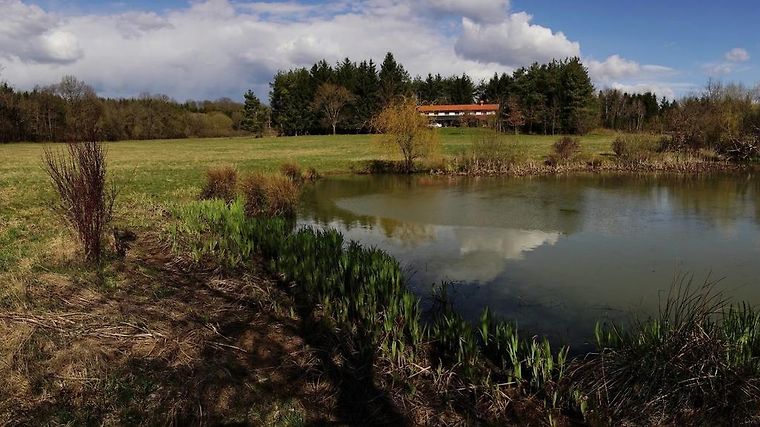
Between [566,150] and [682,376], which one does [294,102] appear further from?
[682,376]

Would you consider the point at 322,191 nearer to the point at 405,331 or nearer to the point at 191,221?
the point at 191,221

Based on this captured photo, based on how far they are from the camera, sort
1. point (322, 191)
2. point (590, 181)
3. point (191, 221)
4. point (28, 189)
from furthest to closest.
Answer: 1. point (590, 181)
2. point (322, 191)
3. point (28, 189)
4. point (191, 221)

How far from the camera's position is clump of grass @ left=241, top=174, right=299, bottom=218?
15.0 meters

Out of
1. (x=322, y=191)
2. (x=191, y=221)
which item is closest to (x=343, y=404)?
(x=191, y=221)

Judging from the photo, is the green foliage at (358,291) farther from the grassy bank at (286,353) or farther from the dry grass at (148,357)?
the dry grass at (148,357)

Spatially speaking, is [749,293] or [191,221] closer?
[749,293]

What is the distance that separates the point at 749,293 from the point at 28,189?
20.3 metres

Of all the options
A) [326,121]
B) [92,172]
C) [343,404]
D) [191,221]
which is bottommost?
[343,404]

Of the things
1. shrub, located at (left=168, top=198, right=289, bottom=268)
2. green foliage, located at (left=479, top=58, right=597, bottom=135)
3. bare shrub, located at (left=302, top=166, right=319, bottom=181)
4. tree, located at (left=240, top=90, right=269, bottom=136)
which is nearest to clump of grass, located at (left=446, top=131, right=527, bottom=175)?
bare shrub, located at (left=302, top=166, right=319, bottom=181)

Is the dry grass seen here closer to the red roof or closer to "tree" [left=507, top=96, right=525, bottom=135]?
"tree" [left=507, top=96, right=525, bottom=135]

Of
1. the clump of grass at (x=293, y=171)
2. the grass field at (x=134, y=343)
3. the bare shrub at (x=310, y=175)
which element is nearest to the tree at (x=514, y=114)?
the bare shrub at (x=310, y=175)

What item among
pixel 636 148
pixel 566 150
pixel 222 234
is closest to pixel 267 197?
pixel 222 234

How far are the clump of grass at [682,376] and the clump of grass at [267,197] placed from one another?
11541 millimetres

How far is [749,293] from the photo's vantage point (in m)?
7.30
